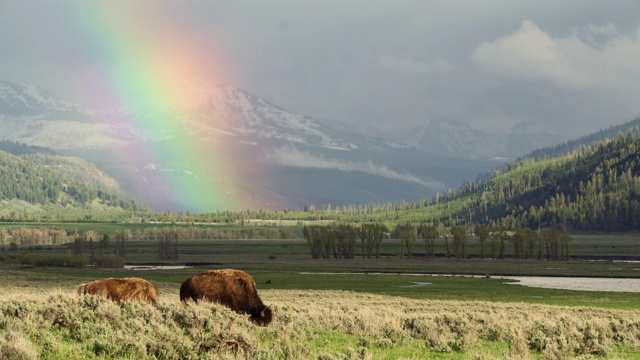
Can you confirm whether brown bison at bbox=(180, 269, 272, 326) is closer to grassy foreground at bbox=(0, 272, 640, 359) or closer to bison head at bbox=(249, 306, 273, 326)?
bison head at bbox=(249, 306, 273, 326)

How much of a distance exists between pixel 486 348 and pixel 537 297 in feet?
193

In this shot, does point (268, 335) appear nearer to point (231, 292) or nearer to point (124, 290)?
point (231, 292)

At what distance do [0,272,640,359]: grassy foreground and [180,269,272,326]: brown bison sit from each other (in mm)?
895

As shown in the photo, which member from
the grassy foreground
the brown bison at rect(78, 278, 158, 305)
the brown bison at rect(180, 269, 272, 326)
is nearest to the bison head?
the brown bison at rect(180, 269, 272, 326)

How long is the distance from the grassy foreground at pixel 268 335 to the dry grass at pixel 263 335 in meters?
0.04

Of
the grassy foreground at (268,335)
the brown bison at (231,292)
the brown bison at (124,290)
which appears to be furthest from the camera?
the brown bison at (124,290)

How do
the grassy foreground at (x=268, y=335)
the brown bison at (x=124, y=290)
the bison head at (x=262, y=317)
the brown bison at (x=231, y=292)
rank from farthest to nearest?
1. the brown bison at (x=124, y=290)
2. the brown bison at (x=231, y=292)
3. the bison head at (x=262, y=317)
4. the grassy foreground at (x=268, y=335)

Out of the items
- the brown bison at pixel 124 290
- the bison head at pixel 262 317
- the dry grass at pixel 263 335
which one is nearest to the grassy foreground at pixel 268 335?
the dry grass at pixel 263 335

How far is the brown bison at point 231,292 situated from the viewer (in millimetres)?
29609

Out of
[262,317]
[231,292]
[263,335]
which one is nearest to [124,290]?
[231,292]

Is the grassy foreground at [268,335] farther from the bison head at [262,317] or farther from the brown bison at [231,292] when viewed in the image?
the brown bison at [231,292]

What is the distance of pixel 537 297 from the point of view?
8225cm

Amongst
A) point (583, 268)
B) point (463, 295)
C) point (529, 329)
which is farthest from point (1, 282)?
point (583, 268)

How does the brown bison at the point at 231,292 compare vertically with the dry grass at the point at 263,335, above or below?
above
